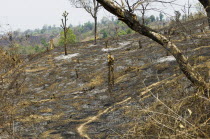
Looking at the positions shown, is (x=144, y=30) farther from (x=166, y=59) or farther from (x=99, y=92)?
(x=166, y=59)

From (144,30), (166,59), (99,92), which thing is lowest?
(99,92)

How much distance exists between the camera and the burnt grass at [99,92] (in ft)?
25.1

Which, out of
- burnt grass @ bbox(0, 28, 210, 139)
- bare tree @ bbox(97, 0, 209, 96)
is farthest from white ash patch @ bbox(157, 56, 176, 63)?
bare tree @ bbox(97, 0, 209, 96)

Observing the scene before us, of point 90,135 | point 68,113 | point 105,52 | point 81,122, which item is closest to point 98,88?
point 68,113

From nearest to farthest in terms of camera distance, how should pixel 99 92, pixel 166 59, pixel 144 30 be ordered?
pixel 144 30 < pixel 99 92 < pixel 166 59

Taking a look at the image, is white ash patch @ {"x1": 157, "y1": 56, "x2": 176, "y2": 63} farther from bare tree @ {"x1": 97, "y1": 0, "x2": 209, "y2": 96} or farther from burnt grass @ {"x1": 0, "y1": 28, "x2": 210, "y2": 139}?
bare tree @ {"x1": 97, "y1": 0, "x2": 209, "y2": 96}

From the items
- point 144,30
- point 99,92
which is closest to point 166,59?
point 99,92

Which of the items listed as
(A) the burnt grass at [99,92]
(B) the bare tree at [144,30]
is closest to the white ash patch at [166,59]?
(A) the burnt grass at [99,92]

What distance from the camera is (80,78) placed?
1738 centimetres

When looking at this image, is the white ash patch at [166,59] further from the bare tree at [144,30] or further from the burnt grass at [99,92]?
the bare tree at [144,30]

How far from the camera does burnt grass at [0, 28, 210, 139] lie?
7.64 meters

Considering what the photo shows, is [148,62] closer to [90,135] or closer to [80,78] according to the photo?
[80,78]

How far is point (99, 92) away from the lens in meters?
13.9

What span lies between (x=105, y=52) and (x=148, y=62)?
306 inches
